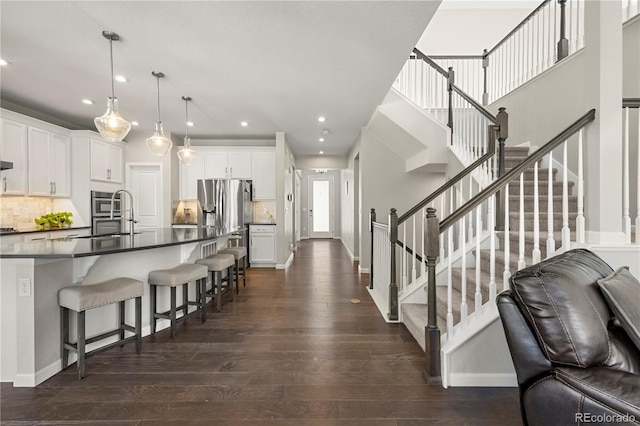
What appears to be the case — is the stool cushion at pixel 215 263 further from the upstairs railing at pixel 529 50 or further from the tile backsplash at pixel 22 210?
the upstairs railing at pixel 529 50

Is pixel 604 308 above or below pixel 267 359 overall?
above

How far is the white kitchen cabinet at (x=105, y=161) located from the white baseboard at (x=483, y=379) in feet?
19.4

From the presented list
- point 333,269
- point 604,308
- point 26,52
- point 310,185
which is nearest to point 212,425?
point 604,308

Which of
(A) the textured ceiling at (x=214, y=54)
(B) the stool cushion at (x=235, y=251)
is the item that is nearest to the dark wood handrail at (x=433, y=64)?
(A) the textured ceiling at (x=214, y=54)

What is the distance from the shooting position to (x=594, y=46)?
6.00ft

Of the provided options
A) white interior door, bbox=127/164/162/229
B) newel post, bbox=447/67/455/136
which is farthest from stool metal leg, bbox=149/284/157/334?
newel post, bbox=447/67/455/136

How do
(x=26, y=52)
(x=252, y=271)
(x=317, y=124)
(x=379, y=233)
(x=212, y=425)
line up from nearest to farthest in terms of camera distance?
(x=212, y=425), (x=26, y=52), (x=379, y=233), (x=317, y=124), (x=252, y=271)

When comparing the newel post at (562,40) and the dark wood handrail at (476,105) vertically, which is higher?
the newel post at (562,40)

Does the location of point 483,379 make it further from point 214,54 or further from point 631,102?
point 214,54

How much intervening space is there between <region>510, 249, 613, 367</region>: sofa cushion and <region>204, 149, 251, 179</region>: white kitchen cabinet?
538cm

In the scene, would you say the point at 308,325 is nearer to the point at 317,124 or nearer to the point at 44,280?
the point at 44,280

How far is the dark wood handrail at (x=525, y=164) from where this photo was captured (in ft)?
6.03

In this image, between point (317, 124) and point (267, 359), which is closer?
A: point (267, 359)

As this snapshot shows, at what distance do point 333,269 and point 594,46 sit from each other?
15.2 feet
